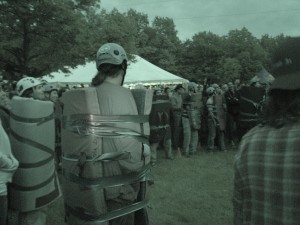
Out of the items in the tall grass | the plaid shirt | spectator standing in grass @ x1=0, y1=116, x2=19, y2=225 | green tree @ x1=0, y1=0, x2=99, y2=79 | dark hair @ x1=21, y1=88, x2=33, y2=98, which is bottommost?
the tall grass

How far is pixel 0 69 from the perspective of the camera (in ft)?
61.0

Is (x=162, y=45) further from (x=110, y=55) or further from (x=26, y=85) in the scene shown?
(x=110, y=55)

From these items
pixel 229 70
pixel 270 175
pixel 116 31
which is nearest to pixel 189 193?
pixel 270 175

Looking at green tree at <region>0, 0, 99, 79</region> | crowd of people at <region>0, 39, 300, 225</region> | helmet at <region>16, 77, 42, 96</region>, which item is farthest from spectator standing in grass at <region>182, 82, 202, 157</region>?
green tree at <region>0, 0, 99, 79</region>

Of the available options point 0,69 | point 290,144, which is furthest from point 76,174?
point 0,69

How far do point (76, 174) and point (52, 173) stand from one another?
1.27 meters

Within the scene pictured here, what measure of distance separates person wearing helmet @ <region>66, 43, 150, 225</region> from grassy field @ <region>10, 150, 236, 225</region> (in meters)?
1.74

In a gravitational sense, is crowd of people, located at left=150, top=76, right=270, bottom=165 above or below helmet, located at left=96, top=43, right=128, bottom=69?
below

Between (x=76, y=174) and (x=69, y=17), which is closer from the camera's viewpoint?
(x=76, y=174)

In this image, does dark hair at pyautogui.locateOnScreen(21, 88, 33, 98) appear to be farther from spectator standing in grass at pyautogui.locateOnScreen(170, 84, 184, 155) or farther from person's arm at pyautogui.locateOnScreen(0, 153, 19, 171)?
spectator standing in grass at pyautogui.locateOnScreen(170, 84, 184, 155)

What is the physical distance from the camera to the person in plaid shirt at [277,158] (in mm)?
1556

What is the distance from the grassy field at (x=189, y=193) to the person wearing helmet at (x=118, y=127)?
1740 millimetres

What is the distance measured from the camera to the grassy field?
562 cm

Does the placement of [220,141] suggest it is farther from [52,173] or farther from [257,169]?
[257,169]
